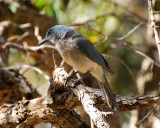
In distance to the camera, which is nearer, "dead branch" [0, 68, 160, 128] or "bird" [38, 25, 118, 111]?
"dead branch" [0, 68, 160, 128]

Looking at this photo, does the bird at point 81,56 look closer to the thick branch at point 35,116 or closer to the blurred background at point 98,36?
the thick branch at point 35,116

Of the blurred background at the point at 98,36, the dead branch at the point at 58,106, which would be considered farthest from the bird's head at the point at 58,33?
the blurred background at the point at 98,36

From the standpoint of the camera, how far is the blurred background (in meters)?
4.22

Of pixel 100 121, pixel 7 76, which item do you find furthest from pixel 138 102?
pixel 7 76

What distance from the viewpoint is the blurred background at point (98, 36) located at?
13.8 feet

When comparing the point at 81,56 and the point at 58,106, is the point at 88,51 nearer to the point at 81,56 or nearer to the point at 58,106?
the point at 81,56

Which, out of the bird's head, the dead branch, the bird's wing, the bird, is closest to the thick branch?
the dead branch

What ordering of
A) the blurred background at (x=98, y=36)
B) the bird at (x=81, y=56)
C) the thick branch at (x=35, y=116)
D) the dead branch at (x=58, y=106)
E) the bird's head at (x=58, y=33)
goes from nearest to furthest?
1. the dead branch at (x=58, y=106)
2. the thick branch at (x=35, y=116)
3. the bird at (x=81, y=56)
4. the bird's head at (x=58, y=33)
5. the blurred background at (x=98, y=36)

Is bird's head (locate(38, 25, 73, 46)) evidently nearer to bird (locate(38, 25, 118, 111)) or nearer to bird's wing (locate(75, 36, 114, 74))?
bird (locate(38, 25, 118, 111))

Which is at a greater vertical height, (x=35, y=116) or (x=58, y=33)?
(x=58, y=33)

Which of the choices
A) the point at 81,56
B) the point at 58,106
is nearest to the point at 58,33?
the point at 81,56

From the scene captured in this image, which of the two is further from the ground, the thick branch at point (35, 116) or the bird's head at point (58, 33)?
the bird's head at point (58, 33)

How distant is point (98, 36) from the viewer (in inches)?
196

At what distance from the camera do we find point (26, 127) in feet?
8.43
